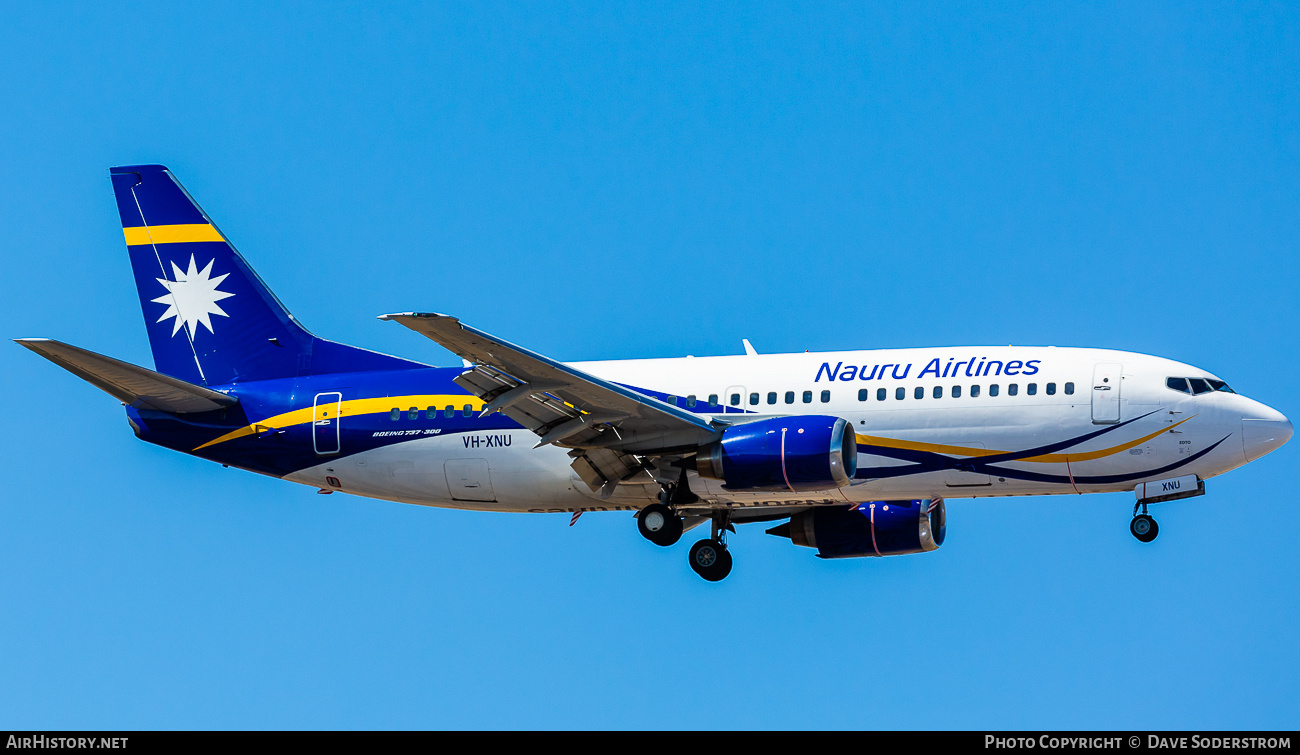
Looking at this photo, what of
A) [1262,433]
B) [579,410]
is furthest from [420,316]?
[1262,433]

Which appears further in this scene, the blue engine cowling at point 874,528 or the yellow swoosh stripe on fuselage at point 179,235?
the yellow swoosh stripe on fuselage at point 179,235

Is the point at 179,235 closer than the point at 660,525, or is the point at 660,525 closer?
the point at 660,525

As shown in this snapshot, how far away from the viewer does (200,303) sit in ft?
140

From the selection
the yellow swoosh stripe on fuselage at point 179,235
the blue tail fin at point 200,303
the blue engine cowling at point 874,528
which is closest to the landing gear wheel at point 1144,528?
the blue engine cowling at point 874,528

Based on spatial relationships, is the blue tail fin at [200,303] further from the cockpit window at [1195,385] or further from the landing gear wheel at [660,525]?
the cockpit window at [1195,385]

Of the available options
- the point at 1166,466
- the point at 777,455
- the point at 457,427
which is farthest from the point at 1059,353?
the point at 457,427

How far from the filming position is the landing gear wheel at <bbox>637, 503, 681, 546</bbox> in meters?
37.2

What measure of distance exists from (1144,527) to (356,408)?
1930 cm

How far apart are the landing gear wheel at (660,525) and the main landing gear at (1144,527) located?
10532 millimetres

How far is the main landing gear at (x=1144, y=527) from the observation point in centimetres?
3472

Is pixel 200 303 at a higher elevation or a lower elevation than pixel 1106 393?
higher

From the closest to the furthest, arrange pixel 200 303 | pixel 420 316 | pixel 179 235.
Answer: pixel 420 316
pixel 200 303
pixel 179 235

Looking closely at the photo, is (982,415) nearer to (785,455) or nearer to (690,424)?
(785,455)
